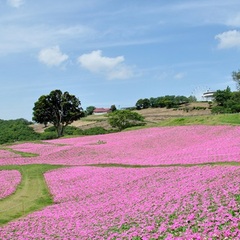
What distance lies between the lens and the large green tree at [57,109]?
91375 mm

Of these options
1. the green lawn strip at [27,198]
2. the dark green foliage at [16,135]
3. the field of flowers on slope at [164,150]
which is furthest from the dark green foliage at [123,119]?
the green lawn strip at [27,198]

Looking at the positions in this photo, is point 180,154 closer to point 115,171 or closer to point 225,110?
point 115,171

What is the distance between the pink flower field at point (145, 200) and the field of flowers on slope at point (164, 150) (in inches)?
6.6

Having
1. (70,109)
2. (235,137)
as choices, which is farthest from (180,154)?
(70,109)

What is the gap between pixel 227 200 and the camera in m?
15.3

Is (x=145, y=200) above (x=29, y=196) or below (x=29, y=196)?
above

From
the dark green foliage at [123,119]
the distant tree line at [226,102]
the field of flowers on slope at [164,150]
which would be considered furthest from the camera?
the distant tree line at [226,102]

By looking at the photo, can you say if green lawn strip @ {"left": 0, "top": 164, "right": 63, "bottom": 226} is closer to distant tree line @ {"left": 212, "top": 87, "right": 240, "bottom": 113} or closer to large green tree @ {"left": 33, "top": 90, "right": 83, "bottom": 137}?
large green tree @ {"left": 33, "top": 90, "right": 83, "bottom": 137}

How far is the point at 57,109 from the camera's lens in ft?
307

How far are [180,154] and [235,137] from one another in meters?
7.85

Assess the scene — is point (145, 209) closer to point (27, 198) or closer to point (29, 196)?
point (27, 198)

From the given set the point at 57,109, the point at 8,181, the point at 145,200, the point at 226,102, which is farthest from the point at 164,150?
the point at 226,102

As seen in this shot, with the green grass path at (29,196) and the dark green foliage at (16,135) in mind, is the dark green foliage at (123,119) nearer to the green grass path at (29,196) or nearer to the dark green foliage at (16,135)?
the dark green foliage at (16,135)

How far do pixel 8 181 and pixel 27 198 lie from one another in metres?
6.17
